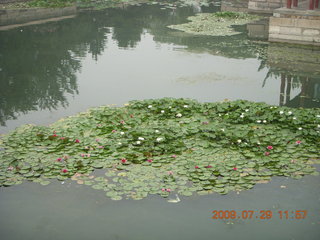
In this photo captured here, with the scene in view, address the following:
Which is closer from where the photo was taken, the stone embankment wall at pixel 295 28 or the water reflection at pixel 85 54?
the water reflection at pixel 85 54

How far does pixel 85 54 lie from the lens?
15.1 metres

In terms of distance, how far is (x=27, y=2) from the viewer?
2342 centimetres

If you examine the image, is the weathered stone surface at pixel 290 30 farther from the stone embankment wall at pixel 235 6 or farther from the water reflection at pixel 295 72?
the stone embankment wall at pixel 235 6

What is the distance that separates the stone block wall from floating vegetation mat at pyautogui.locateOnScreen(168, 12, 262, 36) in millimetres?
2621

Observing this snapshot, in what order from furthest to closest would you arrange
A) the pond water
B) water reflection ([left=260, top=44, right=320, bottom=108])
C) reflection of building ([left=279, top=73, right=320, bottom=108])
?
water reflection ([left=260, top=44, right=320, bottom=108])
reflection of building ([left=279, top=73, right=320, bottom=108])
the pond water

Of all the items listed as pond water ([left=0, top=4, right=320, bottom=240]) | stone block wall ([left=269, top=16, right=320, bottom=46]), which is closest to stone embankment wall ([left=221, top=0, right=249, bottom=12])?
pond water ([left=0, top=4, right=320, bottom=240])

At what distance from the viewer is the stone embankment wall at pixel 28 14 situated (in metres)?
20.2

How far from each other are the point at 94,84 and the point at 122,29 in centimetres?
915

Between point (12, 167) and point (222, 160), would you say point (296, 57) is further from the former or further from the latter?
point (12, 167)
